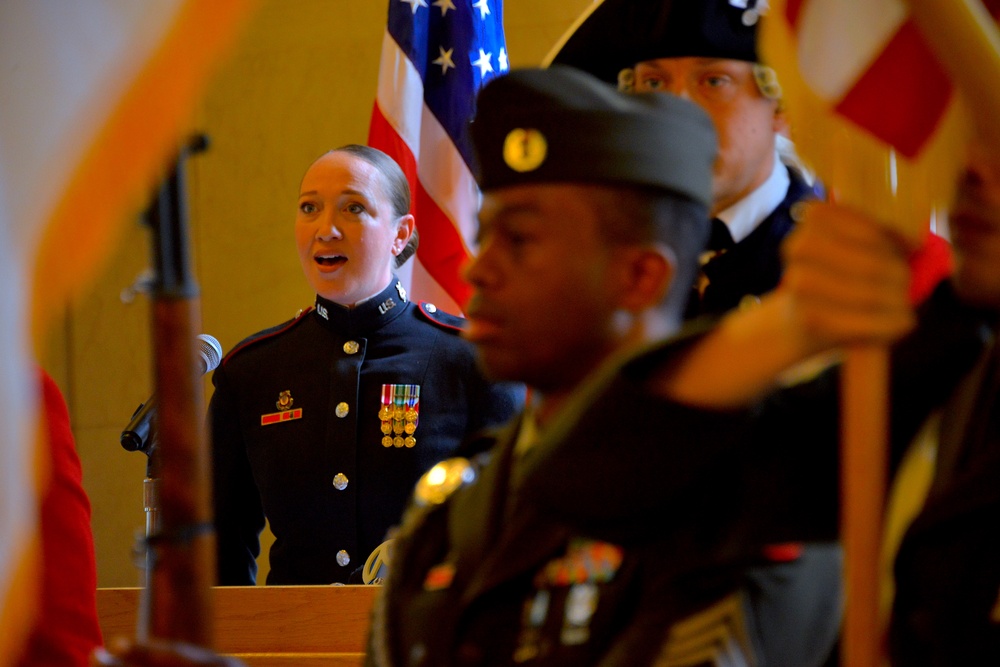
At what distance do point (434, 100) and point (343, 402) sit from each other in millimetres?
1233

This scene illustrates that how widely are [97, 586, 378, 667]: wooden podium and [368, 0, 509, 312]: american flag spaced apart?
4.81ft

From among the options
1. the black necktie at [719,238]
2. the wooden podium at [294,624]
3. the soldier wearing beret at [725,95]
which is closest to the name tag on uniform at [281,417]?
the wooden podium at [294,624]

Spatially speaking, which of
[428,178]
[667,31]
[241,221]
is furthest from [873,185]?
[241,221]

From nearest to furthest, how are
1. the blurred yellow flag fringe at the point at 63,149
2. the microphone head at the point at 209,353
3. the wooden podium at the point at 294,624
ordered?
the blurred yellow flag fringe at the point at 63,149 → the wooden podium at the point at 294,624 → the microphone head at the point at 209,353

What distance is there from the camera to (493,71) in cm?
371

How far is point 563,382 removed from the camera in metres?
1.14

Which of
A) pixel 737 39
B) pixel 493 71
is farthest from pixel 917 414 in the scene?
pixel 493 71

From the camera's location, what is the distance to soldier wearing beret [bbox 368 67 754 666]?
0.99 meters

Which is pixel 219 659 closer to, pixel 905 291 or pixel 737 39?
pixel 905 291

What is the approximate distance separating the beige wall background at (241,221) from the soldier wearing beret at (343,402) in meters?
2.37

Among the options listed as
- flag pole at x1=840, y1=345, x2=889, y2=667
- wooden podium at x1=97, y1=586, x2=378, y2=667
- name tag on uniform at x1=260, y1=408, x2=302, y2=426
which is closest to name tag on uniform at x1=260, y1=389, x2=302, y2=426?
name tag on uniform at x1=260, y1=408, x2=302, y2=426

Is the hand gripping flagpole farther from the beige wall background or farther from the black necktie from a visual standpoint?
the beige wall background

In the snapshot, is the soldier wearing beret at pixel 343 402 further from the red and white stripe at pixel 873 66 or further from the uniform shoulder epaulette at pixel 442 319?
the red and white stripe at pixel 873 66

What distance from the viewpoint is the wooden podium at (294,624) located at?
222cm
